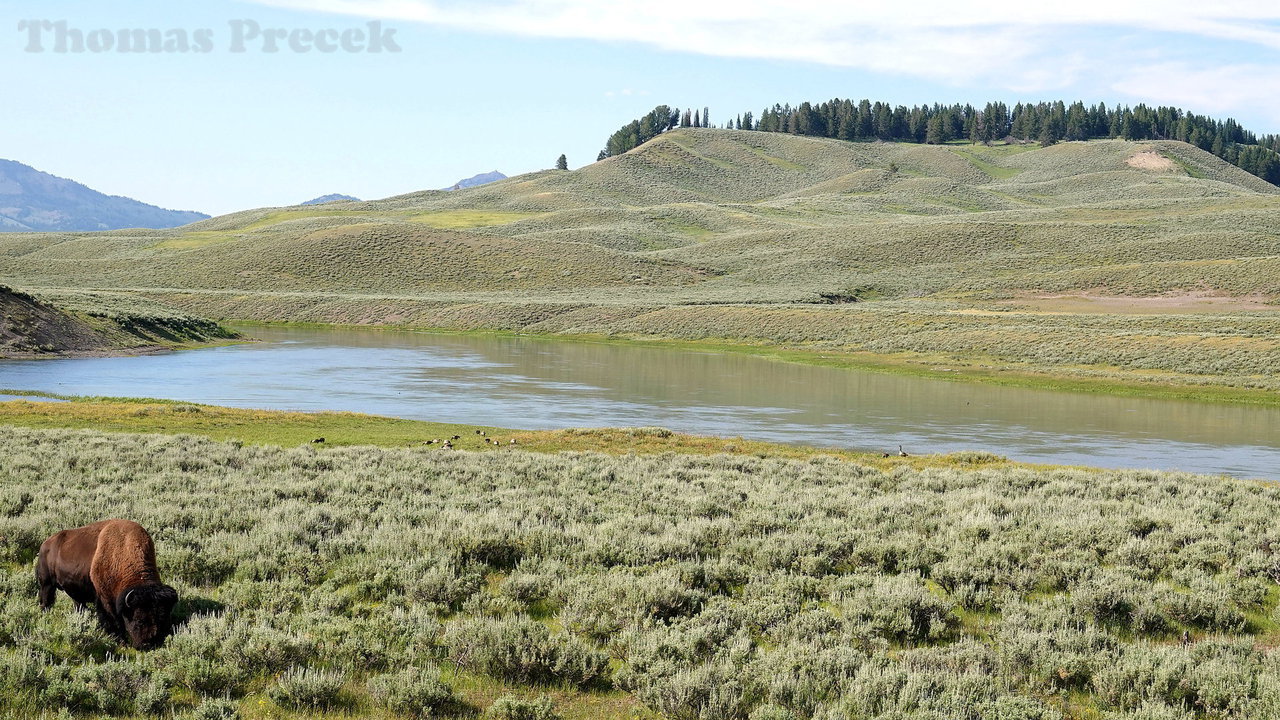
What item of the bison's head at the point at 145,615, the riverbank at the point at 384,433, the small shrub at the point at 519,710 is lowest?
the riverbank at the point at 384,433

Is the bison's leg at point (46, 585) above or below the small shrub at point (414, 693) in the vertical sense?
above

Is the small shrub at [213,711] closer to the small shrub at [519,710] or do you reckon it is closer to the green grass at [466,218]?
the small shrub at [519,710]

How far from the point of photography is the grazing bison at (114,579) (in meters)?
7.57

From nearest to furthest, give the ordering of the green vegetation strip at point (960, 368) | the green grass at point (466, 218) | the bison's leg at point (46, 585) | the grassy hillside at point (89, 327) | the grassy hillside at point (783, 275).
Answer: the bison's leg at point (46, 585)
the green vegetation strip at point (960, 368)
the grassy hillside at point (89, 327)
the grassy hillside at point (783, 275)
the green grass at point (466, 218)

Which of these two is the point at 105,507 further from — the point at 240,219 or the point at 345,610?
the point at 240,219

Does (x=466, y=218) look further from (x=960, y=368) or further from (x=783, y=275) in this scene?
(x=960, y=368)

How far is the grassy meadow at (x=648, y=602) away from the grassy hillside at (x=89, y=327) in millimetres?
37905

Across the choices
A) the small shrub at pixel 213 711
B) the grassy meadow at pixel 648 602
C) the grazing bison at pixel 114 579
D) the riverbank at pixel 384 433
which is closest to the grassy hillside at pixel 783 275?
the riverbank at pixel 384 433

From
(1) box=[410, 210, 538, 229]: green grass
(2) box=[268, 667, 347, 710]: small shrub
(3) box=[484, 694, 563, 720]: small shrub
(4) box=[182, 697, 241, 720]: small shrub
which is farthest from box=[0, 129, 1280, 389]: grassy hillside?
(4) box=[182, 697, 241, 720]: small shrub

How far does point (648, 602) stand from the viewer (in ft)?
29.4

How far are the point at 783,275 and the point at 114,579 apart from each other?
335ft

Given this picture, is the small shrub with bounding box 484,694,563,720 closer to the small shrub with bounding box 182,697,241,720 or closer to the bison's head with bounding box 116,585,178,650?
the small shrub with bounding box 182,697,241,720

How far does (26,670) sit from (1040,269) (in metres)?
106

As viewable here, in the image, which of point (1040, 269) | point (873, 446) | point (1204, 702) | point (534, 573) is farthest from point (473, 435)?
point (1040, 269)
